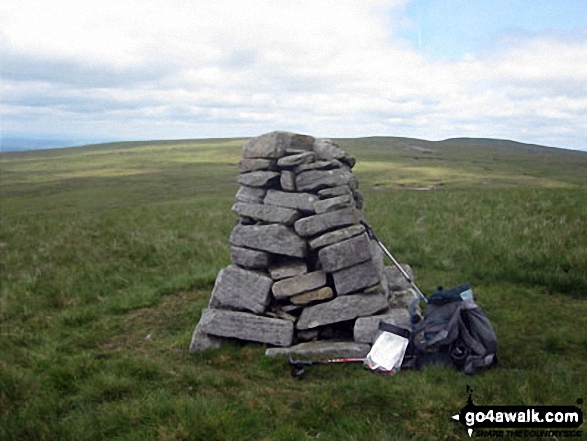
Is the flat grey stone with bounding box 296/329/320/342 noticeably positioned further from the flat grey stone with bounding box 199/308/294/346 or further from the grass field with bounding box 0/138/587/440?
the grass field with bounding box 0/138/587/440

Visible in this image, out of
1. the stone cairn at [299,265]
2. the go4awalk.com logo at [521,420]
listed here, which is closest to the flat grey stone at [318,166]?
the stone cairn at [299,265]

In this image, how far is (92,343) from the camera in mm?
9859

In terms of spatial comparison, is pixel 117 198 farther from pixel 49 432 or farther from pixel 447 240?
pixel 49 432

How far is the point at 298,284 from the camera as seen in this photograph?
31.6 ft

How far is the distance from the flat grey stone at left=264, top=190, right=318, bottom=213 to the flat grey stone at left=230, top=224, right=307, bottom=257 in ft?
1.58

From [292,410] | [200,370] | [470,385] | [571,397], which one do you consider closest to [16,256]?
[200,370]

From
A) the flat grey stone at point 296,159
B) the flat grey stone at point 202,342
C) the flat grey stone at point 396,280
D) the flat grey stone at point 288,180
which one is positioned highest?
the flat grey stone at point 296,159

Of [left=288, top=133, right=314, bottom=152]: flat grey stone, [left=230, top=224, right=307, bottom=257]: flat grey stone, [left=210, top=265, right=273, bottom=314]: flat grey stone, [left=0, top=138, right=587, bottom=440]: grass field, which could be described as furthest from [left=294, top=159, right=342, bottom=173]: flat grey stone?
[left=0, top=138, right=587, bottom=440]: grass field

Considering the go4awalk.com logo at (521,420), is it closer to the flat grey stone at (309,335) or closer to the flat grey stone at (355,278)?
the flat grey stone at (355,278)

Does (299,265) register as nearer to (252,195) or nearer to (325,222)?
(325,222)

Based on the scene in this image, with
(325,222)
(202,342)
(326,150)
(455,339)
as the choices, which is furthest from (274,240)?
(455,339)

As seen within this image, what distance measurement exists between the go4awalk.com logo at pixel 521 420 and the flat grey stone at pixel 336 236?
4057mm

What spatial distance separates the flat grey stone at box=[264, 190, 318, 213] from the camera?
9.83m

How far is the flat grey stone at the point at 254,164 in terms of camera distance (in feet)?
33.9
